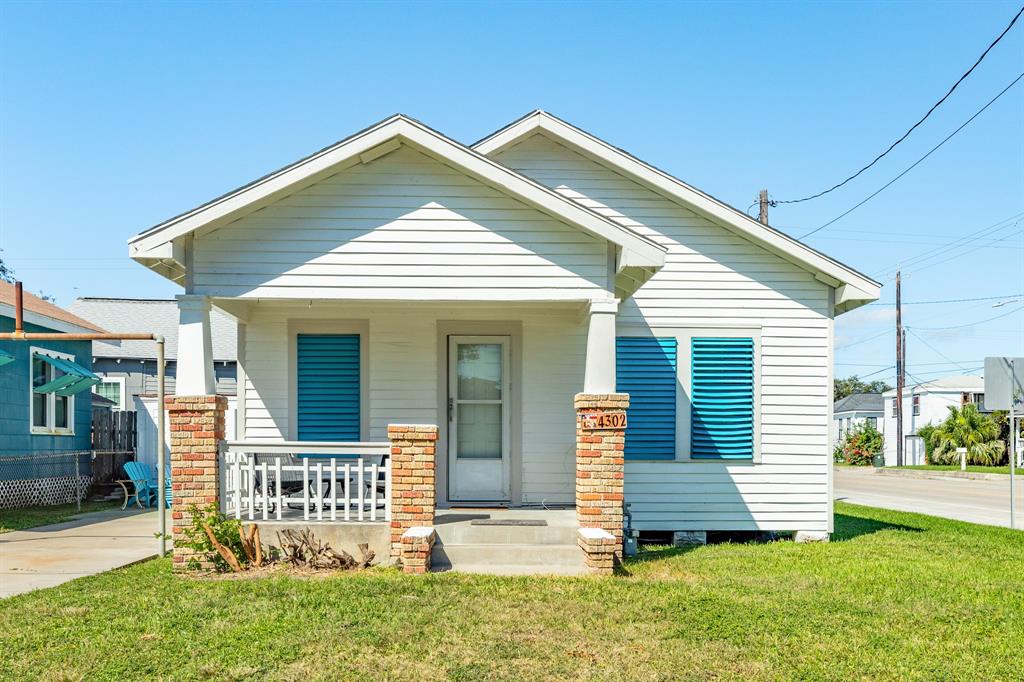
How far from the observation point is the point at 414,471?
7.93 m

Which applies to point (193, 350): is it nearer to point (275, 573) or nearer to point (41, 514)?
point (275, 573)

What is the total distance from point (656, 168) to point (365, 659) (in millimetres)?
7221

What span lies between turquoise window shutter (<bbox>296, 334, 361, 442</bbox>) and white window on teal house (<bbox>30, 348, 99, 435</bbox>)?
7.04 m

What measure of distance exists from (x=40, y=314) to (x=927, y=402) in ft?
141

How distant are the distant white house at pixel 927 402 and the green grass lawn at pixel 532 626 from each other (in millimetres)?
38412

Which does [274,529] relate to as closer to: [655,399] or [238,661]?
[238,661]

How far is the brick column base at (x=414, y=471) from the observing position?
793 cm

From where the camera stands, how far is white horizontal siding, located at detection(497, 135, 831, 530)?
10.5 m

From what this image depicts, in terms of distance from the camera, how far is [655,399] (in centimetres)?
1054

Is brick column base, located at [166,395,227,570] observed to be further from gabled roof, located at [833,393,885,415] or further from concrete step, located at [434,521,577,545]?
gabled roof, located at [833,393,885,415]

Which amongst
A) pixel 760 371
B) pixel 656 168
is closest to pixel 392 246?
pixel 656 168

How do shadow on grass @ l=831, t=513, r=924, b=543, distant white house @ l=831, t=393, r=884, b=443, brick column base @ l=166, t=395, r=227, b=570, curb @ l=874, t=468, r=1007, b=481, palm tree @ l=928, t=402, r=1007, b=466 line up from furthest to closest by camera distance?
distant white house @ l=831, t=393, r=884, b=443 → palm tree @ l=928, t=402, r=1007, b=466 → curb @ l=874, t=468, r=1007, b=481 → shadow on grass @ l=831, t=513, r=924, b=543 → brick column base @ l=166, t=395, r=227, b=570

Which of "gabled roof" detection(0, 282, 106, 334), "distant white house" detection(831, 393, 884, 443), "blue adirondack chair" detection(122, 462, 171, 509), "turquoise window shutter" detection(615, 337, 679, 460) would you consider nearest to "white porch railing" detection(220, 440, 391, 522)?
"turquoise window shutter" detection(615, 337, 679, 460)

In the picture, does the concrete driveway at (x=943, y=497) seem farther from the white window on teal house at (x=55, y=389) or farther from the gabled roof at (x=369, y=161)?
the white window on teal house at (x=55, y=389)
